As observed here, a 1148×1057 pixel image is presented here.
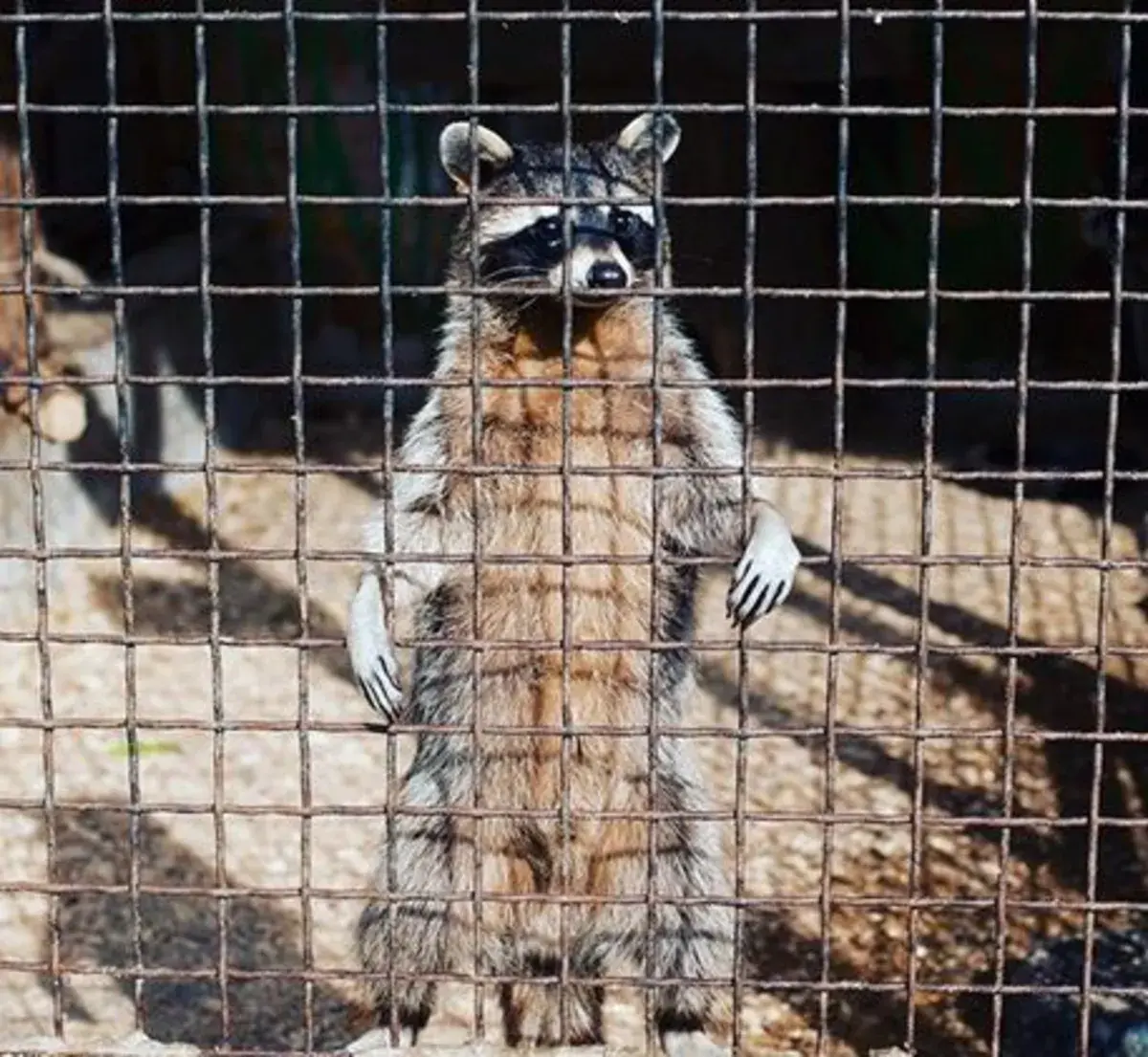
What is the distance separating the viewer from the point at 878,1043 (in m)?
5.36

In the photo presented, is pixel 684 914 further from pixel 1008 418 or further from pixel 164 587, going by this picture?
pixel 1008 418

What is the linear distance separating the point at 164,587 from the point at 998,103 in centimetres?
456

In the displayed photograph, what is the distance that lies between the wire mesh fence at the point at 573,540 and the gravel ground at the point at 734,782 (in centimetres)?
2

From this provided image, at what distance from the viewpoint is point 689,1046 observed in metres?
4.73

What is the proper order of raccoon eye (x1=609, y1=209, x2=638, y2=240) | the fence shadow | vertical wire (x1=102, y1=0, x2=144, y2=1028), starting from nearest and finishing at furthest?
vertical wire (x1=102, y1=0, x2=144, y2=1028) → raccoon eye (x1=609, y1=209, x2=638, y2=240) → the fence shadow

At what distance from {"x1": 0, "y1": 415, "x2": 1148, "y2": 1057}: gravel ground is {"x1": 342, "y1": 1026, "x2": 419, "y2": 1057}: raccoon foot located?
10.0 inches

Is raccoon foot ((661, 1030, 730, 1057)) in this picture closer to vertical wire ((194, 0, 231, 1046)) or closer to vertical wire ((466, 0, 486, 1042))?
vertical wire ((466, 0, 486, 1042))

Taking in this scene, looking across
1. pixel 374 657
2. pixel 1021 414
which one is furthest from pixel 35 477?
pixel 1021 414

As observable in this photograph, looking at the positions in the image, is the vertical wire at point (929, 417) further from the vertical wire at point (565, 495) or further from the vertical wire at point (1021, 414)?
the vertical wire at point (565, 495)

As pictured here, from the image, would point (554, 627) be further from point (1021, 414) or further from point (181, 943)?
point (181, 943)

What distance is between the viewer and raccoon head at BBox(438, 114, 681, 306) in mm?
4715

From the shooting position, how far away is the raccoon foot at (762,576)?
4.45 metres

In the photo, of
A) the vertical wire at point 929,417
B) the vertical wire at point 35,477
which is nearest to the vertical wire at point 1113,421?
the vertical wire at point 929,417

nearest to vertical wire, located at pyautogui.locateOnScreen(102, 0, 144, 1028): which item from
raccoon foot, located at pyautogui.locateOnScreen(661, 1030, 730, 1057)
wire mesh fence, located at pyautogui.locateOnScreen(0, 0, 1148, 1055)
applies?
wire mesh fence, located at pyautogui.locateOnScreen(0, 0, 1148, 1055)
